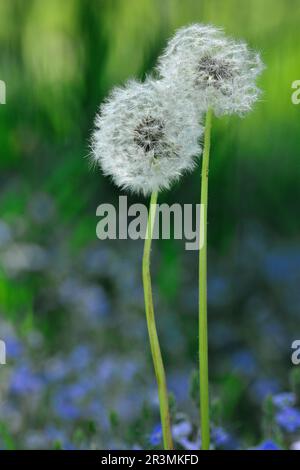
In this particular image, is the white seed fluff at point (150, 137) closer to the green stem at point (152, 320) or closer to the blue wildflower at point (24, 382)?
the green stem at point (152, 320)

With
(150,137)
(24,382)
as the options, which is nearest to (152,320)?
(150,137)

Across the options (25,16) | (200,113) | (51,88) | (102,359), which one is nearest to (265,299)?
(102,359)

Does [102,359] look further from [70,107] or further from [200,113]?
[200,113]

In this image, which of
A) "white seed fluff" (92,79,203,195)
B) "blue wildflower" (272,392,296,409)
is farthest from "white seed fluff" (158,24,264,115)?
"blue wildflower" (272,392,296,409)

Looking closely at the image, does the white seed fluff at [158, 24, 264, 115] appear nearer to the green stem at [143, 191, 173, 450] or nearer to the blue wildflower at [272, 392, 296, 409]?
the green stem at [143, 191, 173, 450]

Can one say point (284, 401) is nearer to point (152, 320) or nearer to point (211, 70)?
point (152, 320)

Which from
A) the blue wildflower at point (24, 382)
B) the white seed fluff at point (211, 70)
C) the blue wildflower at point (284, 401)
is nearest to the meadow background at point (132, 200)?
the blue wildflower at point (24, 382)
